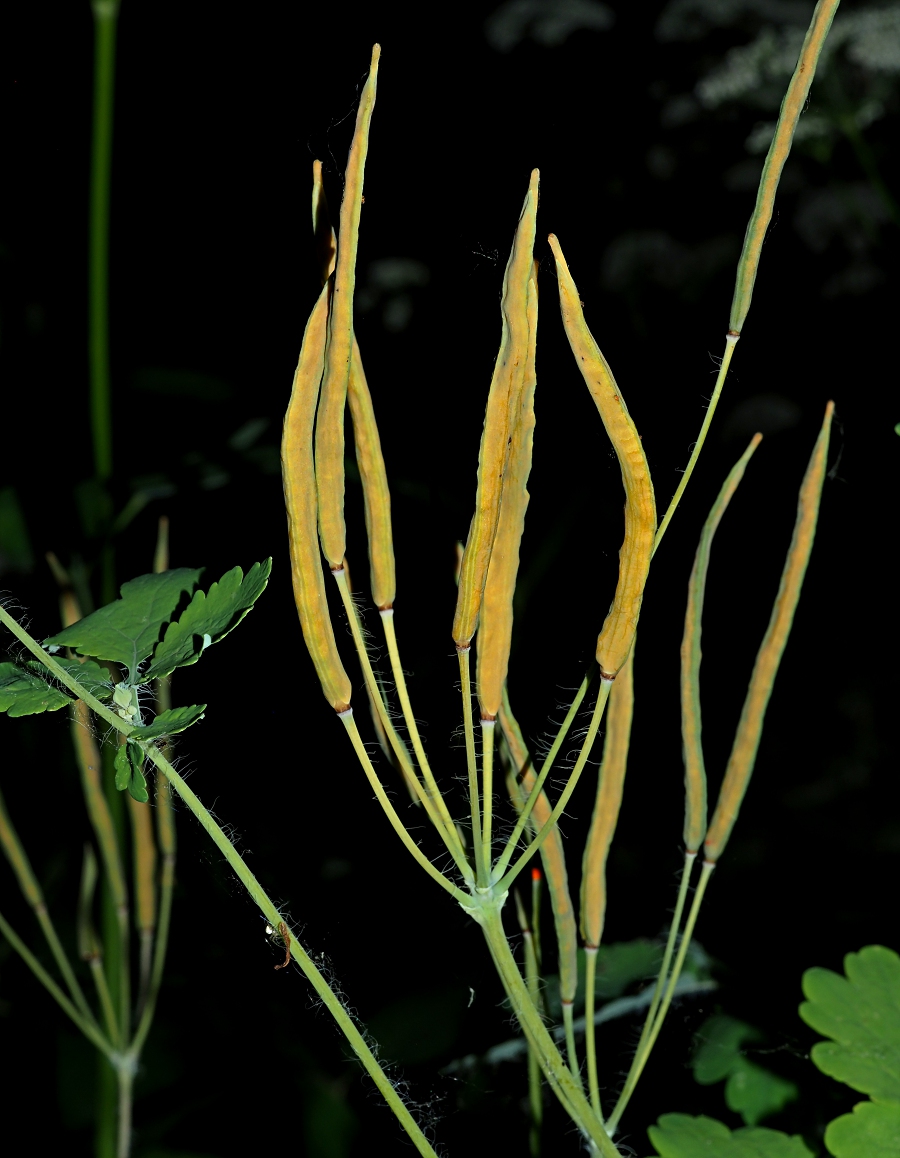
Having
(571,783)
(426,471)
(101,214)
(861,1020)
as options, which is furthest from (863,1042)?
(101,214)

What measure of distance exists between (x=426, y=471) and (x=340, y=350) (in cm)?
69

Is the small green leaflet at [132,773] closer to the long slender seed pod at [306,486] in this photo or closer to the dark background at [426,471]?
the long slender seed pod at [306,486]

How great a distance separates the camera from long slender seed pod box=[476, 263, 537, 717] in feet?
1.10

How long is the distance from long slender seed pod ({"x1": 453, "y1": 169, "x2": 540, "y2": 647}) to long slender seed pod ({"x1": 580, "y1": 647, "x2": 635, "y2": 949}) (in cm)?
10

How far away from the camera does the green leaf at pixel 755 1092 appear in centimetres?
56

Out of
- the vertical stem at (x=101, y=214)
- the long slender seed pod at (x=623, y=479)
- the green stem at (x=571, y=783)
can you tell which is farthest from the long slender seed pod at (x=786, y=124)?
the vertical stem at (x=101, y=214)

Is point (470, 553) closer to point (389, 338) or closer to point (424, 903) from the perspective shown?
point (424, 903)

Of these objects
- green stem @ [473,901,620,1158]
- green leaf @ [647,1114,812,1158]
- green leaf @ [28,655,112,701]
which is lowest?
green leaf @ [647,1114,812,1158]

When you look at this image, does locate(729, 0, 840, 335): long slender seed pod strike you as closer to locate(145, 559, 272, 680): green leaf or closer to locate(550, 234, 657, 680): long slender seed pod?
locate(550, 234, 657, 680): long slender seed pod

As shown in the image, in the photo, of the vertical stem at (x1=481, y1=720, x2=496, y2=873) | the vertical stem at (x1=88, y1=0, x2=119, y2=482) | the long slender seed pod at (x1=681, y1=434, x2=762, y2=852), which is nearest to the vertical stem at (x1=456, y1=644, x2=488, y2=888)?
the vertical stem at (x1=481, y1=720, x2=496, y2=873)

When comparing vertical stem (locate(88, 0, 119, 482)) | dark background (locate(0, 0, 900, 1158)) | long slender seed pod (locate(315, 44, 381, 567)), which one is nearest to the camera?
long slender seed pod (locate(315, 44, 381, 567))

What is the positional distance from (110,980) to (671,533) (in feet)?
3.11

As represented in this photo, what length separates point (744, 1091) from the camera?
56 centimetres

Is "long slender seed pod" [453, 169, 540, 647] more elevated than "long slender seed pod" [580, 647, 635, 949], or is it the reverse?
"long slender seed pod" [453, 169, 540, 647]
